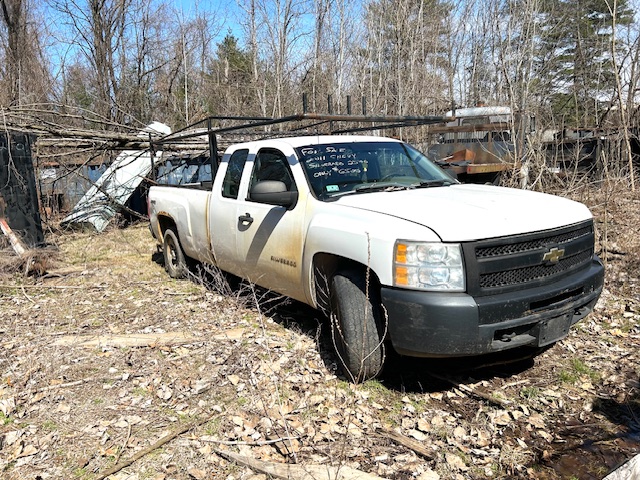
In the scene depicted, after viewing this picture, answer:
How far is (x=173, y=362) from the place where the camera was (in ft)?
13.6

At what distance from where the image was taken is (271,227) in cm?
443

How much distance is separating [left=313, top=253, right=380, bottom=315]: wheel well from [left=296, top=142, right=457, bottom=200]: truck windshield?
0.52m

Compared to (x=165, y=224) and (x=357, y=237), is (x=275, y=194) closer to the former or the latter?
(x=357, y=237)

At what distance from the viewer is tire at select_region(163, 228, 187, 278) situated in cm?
664

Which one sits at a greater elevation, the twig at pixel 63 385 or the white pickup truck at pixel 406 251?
the white pickup truck at pixel 406 251

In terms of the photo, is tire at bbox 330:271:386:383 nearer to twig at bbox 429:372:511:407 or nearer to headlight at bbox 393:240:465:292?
headlight at bbox 393:240:465:292

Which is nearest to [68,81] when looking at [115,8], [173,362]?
[115,8]

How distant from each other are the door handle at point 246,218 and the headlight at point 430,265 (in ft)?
6.34

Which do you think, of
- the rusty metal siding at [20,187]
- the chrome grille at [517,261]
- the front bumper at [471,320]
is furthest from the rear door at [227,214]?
the rusty metal siding at [20,187]

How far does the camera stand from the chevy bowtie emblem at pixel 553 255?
3299 mm

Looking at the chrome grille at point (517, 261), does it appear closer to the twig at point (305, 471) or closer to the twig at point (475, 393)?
the twig at point (475, 393)

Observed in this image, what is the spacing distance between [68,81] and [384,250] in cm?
2206

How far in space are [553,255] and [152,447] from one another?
2.88m

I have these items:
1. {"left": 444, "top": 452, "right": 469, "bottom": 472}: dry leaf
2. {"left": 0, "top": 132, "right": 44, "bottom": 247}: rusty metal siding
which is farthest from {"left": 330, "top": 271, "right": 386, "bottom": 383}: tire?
{"left": 0, "top": 132, "right": 44, "bottom": 247}: rusty metal siding
